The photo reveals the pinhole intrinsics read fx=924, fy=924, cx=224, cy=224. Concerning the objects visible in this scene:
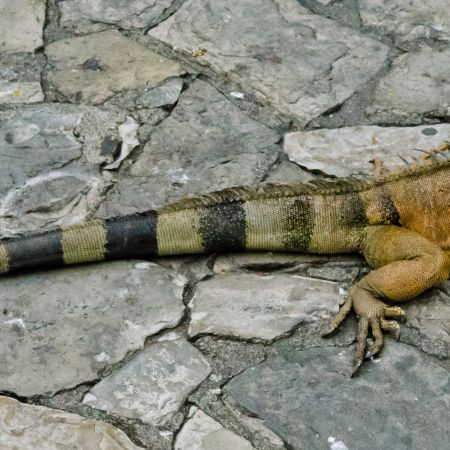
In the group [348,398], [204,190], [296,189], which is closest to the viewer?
[348,398]

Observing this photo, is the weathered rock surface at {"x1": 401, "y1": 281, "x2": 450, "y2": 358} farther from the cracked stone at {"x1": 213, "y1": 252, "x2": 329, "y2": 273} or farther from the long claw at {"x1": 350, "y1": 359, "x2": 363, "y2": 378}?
the cracked stone at {"x1": 213, "y1": 252, "x2": 329, "y2": 273}

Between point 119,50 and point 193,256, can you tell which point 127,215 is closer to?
point 193,256

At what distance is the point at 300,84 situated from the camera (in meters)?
4.66

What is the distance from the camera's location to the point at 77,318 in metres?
3.45

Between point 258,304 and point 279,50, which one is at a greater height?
point 279,50

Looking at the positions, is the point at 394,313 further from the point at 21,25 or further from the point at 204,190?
the point at 21,25

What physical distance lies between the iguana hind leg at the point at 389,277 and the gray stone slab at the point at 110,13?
6.87 ft

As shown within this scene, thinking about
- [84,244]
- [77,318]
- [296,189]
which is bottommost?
[77,318]

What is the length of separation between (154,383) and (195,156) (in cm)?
138

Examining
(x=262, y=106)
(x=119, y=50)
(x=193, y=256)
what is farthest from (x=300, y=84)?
(x=193, y=256)

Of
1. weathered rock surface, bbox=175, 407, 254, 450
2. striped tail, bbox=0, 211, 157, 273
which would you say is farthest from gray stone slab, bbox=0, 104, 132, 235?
weathered rock surface, bbox=175, 407, 254, 450

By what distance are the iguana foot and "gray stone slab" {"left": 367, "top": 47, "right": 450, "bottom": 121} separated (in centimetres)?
124

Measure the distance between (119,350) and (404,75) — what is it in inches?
87.4

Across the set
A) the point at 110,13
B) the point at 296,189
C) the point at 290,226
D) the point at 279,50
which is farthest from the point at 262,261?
the point at 110,13
